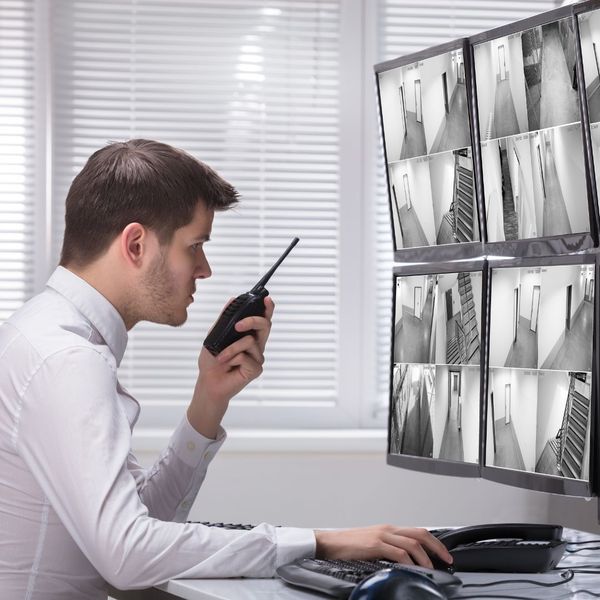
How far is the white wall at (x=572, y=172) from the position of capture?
144cm

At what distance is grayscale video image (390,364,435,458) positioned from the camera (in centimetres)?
A: 171

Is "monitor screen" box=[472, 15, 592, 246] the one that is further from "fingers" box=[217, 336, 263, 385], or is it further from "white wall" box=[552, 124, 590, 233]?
"fingers" box=[217, 336, 263, 385]

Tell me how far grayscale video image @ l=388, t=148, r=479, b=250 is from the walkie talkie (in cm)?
36

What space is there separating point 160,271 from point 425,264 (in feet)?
1.89

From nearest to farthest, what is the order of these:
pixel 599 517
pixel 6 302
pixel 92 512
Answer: pixel 92 512 → pixel 599 517 → pixel 6 302

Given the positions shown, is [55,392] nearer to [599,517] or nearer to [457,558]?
[457,558]

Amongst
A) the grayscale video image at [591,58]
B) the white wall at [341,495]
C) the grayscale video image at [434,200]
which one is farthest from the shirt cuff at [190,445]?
the white wall at [341,495]

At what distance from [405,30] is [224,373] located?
159 centimetres

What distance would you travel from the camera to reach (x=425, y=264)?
1743 millimetres

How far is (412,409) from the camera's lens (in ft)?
5.70

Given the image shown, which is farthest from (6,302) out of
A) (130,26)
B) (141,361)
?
(130,26)

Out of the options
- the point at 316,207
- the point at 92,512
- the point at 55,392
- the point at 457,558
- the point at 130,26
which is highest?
the point at 130,26

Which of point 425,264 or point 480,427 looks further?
point 425,264

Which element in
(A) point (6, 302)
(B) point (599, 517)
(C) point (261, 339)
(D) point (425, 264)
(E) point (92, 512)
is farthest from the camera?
(A) point (6, 302)
